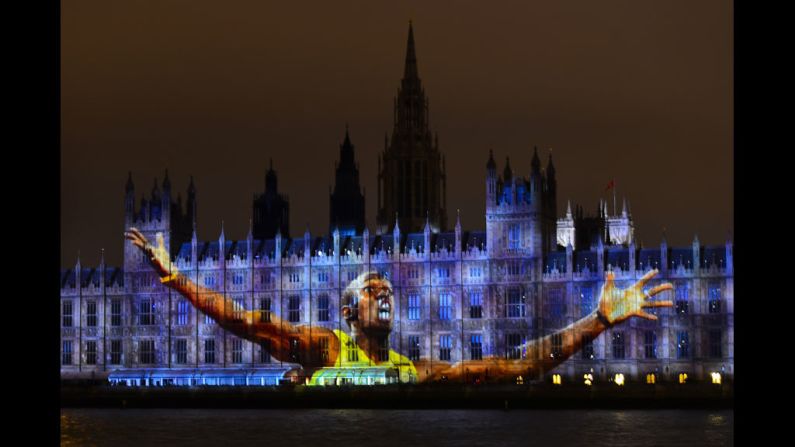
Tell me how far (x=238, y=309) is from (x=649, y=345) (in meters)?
28.1

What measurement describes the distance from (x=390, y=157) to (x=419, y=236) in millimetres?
17630

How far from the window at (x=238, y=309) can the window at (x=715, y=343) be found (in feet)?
102

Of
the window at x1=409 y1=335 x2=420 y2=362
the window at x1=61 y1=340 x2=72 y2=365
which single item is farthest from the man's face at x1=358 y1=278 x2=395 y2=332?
the window at x1=61 y1=340 x2=72 y2=365

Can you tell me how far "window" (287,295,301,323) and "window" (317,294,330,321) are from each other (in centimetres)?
150

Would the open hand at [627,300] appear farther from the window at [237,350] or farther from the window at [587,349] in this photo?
the window at [237,350]

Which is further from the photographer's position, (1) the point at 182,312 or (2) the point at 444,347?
(1) the point at 182,312

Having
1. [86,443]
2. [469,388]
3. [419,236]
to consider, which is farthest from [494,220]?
[86,443]

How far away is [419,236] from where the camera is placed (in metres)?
86.8

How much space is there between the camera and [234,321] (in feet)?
291

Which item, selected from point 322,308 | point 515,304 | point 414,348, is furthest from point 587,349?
point 322,308

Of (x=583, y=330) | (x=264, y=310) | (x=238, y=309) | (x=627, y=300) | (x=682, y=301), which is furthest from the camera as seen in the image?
(x=238, y=309)

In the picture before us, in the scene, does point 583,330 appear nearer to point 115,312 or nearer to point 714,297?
point 714,297

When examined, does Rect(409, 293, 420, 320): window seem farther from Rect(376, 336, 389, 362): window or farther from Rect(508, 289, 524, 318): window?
Rect(508, 289, 524, 318): window
